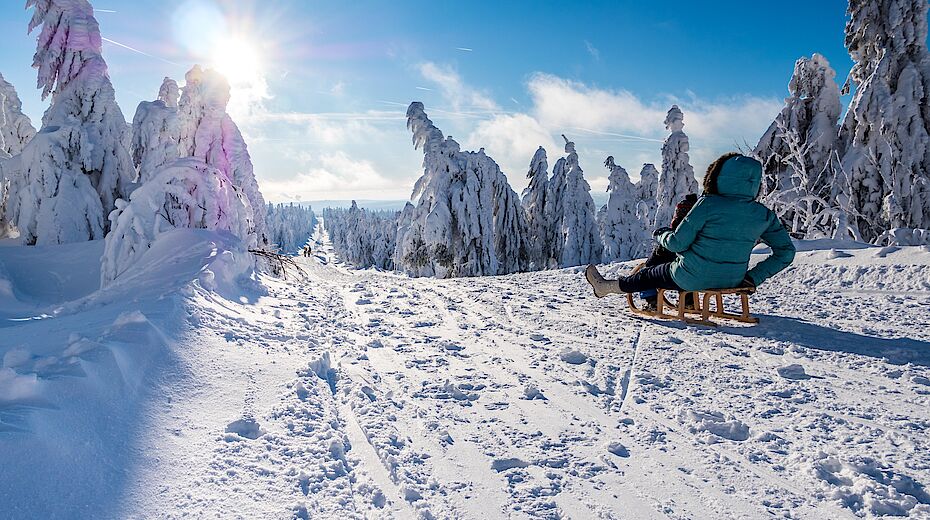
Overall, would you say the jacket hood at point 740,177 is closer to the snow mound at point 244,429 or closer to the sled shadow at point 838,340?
the sled shadow at point 838,340

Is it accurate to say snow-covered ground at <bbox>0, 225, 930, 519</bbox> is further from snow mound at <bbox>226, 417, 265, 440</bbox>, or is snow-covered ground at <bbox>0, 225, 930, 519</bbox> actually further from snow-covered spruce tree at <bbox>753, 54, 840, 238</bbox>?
snow-covered spruce tree at <bbox>753, 54, 840, 238</bbox>

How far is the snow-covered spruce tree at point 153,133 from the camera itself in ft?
49.9

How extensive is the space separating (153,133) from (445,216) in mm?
11694

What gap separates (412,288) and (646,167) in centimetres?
3125

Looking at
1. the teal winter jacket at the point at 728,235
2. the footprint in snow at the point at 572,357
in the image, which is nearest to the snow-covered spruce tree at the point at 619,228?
the teal winter jacket at the point at 728,235

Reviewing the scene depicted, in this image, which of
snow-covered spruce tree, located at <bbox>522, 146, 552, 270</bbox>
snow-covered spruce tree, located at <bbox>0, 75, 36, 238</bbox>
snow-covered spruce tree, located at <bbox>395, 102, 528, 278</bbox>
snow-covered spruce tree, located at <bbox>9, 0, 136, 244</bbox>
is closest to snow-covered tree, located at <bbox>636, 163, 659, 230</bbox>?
snow-covered spruce tree, located at <bbox>522, 146, 552, 270</bbox>

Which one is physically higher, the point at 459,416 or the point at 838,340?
the point at 838,340

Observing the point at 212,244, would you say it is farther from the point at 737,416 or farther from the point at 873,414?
the point at 873,414

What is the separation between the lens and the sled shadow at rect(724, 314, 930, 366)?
342 centimetres

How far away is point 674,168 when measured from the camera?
23.7 metres

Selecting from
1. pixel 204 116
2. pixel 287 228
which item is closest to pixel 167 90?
pixel 204 116

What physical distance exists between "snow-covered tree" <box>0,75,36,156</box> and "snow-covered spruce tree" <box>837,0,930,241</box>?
3456cm

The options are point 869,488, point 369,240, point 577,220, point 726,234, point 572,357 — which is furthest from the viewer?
point 369,240

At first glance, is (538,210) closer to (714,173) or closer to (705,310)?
(705,310)
